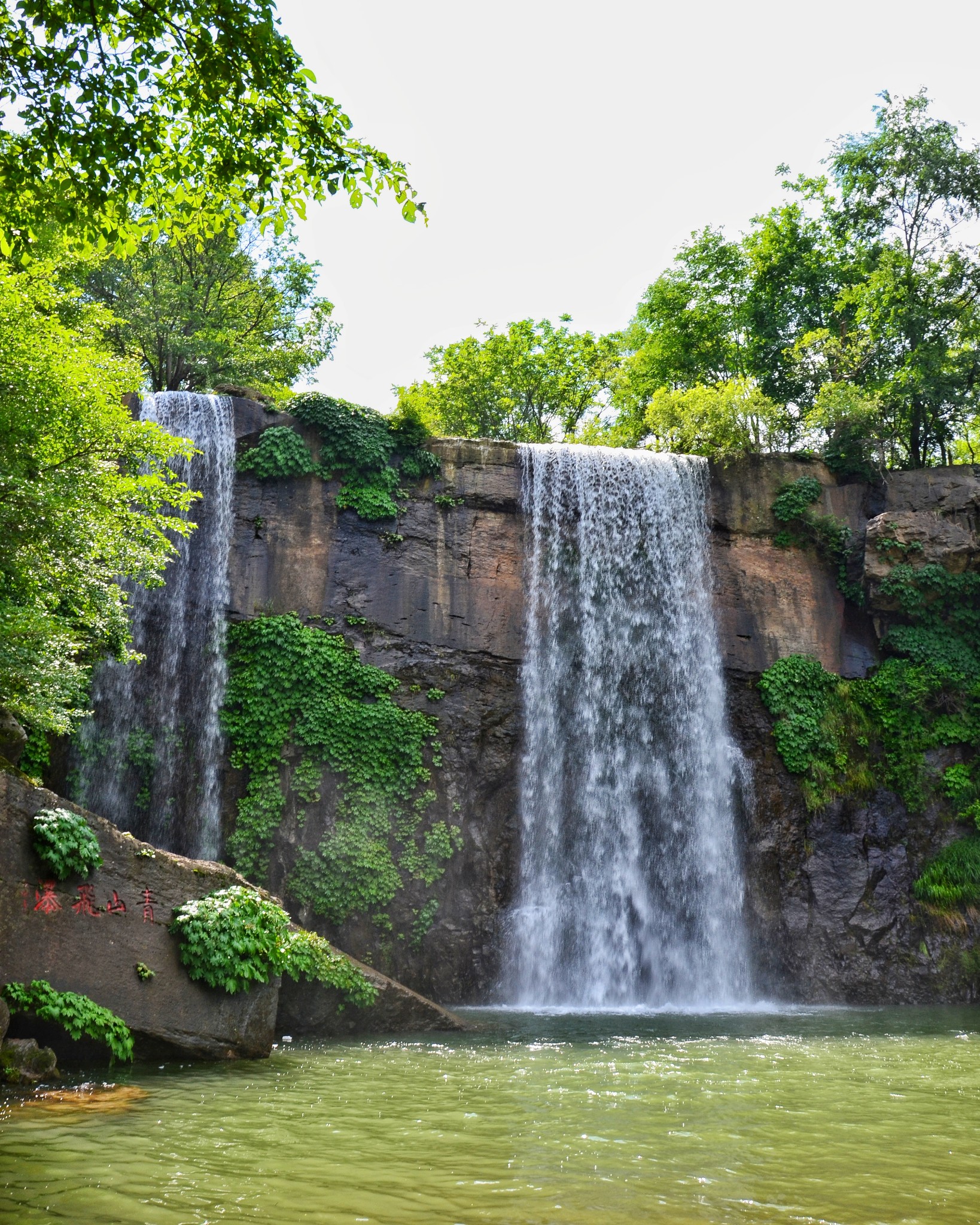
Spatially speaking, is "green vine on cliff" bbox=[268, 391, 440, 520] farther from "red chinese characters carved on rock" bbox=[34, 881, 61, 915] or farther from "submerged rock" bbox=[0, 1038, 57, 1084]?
"submerged rock" bbox=[0, 1038, 57, 1084]

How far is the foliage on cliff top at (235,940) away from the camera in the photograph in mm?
8844

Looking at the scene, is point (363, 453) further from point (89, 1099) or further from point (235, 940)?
point (89, 1099)

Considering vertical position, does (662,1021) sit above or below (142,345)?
below

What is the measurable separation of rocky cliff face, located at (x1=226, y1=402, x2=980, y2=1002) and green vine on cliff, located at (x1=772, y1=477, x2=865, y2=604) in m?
0.51

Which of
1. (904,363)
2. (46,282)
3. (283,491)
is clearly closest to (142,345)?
(283,491)

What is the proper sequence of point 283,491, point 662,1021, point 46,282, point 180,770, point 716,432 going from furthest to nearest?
point 716,432 → point 283,491 → point 180,770 → point 662,1021 → point 46,282

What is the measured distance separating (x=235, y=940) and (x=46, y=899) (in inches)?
68.7

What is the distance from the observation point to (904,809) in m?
16.9

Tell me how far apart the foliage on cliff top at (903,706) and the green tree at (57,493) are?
11.7 metres

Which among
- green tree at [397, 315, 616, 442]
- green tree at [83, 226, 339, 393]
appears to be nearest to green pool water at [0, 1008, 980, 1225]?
green tree at [83, 226, 339, 393]

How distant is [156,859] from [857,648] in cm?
1404

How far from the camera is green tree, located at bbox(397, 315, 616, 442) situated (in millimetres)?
31766

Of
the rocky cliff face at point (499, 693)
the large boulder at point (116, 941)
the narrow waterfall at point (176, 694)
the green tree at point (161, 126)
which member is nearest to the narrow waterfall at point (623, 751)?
the rocky cliff face at point (499, 693)

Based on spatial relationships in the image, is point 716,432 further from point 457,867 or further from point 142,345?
point 142,345
